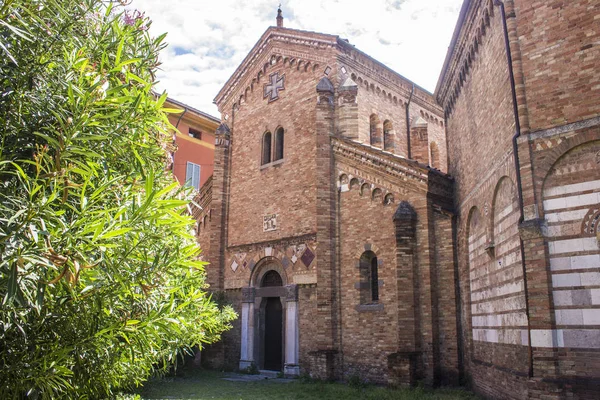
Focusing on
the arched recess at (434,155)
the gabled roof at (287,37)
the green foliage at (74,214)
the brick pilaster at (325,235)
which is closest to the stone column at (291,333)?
the brick pilaster at (325,235)

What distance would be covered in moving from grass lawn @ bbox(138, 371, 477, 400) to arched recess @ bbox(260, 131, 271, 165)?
7.53 meters

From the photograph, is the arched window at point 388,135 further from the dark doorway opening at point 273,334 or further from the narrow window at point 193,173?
the narrow window at point 193,173

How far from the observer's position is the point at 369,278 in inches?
570

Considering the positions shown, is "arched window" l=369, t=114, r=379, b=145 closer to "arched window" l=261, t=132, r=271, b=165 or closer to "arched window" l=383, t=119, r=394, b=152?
"arched window" l=383, t=119, r=394, b=152

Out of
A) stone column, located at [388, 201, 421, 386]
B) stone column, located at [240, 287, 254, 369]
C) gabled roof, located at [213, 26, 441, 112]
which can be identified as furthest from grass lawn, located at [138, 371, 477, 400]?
gabled roof, located at [213, 26, 441, 112]

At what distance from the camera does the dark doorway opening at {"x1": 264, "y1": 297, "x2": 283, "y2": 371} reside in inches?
641

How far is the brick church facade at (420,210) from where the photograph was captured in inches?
311

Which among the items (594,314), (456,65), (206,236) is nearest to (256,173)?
(206,236)

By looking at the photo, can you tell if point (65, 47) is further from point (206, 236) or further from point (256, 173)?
point (206, 236)

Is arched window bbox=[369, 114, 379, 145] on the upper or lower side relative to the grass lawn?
upper

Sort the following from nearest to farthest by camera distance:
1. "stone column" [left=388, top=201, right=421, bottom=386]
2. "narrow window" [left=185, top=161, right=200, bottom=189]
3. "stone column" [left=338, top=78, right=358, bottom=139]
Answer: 1. "stone column" [left=388, top=201, right=421, bottom=386]
2. "stone column" [left=338, top=78, right=358, bottom=139]
3. "narrow window" [left=185, top=161, right=200, bottom=189]

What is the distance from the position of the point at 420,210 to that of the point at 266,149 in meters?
6.83

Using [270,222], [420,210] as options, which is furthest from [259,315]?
[420,210]

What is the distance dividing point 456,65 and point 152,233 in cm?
1085
